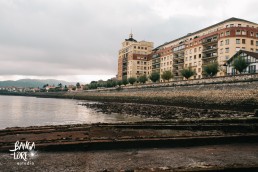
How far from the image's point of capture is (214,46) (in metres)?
81.2

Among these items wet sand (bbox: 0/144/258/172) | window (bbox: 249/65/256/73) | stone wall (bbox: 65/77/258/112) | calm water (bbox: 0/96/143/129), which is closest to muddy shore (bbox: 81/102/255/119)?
stone wall (bbox: 65/77/258/112)

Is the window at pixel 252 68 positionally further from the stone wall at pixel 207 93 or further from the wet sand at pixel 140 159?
the wet sand at pixel 140 159

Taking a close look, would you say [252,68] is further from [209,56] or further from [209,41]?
[209,41]

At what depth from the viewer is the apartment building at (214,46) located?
72938 mm

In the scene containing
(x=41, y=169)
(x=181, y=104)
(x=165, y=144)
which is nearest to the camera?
(x=41, y=169)

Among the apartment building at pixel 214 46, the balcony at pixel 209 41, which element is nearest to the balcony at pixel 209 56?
the apartment building at pixel 214 46

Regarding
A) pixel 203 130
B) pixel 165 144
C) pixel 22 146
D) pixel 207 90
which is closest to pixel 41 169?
pixel 22 146

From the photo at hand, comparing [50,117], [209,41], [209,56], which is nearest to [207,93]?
[50,117]

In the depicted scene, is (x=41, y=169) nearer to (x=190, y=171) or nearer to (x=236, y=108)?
(x=190, y=171)

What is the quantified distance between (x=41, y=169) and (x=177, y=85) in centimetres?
5501

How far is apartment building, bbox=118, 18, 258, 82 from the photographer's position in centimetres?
7294

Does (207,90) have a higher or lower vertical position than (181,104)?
higher

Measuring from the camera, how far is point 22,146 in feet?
21.4

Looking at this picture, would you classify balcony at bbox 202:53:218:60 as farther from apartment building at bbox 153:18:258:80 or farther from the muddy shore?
the muddy shore
